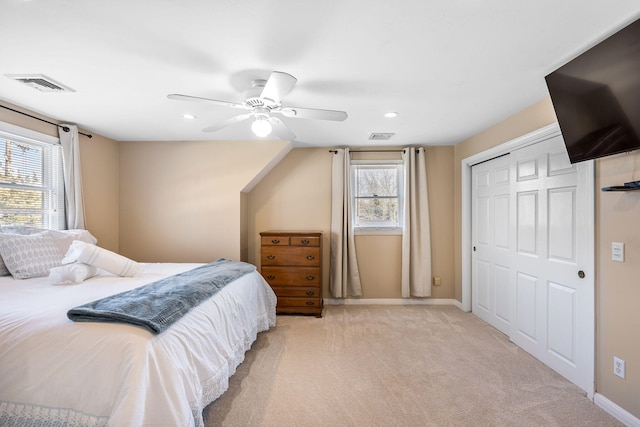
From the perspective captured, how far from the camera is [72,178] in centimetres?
312

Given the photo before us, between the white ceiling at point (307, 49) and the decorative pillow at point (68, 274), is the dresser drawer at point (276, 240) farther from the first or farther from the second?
the decorative pillow at point (68, 274)

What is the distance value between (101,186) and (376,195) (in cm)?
378

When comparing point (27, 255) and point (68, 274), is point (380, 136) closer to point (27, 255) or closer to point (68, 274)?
point (68, 274)

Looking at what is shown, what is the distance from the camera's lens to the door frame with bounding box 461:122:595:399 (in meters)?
2.02

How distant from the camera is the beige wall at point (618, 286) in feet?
5.73

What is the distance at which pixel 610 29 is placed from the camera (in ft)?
5.16

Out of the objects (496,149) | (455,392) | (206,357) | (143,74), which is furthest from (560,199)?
(143,74)

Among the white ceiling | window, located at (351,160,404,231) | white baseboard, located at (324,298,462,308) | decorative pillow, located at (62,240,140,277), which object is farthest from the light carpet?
the white ceiling

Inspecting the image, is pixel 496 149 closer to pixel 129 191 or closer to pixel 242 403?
pixel 242 403

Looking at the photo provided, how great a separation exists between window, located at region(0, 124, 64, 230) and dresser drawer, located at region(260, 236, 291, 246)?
224 cm

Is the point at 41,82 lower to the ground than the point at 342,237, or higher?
higher

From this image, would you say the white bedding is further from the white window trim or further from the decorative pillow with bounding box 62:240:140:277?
the white window trim

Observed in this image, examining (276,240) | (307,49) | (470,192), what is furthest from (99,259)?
(470,192)

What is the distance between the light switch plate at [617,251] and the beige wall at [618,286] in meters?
0.03
